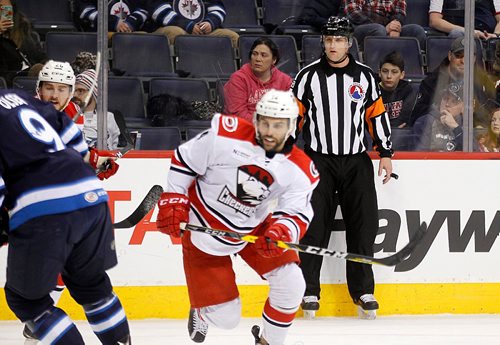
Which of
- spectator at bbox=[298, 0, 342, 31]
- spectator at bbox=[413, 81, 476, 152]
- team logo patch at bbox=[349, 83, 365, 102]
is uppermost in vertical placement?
spectator at bbox=[298, 0, 342, 31]

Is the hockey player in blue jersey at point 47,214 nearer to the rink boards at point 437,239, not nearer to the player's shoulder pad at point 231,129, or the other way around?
the player's shoulder pad at point 231,129

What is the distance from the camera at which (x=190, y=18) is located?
5352 millimetres

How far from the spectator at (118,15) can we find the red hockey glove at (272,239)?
1.81m

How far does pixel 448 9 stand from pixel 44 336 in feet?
9.94

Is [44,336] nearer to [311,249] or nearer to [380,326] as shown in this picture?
[311,249]

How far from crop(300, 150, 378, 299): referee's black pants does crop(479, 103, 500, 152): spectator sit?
0.64 m

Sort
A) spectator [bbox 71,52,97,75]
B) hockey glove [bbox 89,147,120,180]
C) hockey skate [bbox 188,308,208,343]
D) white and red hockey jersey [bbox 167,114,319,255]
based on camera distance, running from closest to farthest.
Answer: white and red hockey jersey [bbox 167,114,319,255] < hockey skate [bbox 188,308,208,343] < hockey glove [bbox 89,147,120,180] < spectator [bbox 71,52,97,75]

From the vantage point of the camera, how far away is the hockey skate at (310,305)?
5270 millimetres

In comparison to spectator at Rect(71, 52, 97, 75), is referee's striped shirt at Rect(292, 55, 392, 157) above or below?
below

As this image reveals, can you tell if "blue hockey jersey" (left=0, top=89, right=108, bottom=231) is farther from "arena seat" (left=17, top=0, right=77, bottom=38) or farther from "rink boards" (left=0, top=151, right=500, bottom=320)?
"rink boards" (left=0, top=151, right=500, bottom=320)

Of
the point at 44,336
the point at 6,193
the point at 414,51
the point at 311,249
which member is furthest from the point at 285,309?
the point at 414,51

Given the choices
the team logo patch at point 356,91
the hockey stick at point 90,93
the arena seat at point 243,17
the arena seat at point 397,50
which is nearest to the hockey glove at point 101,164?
the hockey stick at point 90,93

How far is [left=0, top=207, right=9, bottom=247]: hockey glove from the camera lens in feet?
11.0

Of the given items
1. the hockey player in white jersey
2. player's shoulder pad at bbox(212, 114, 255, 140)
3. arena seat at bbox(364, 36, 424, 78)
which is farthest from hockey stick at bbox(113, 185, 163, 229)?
arena seat at bbox(364, 36, 424, 78)
